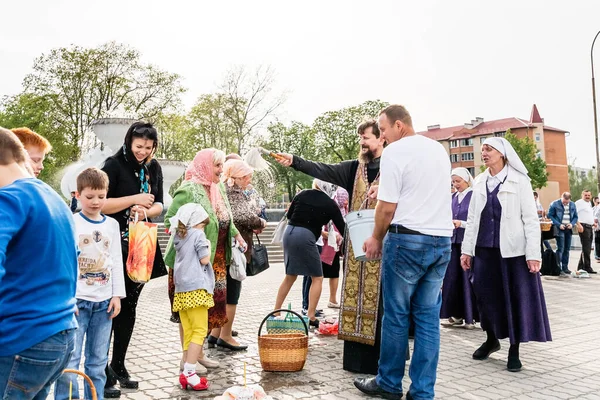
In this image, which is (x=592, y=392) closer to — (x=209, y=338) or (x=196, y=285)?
(x=196, y=285)

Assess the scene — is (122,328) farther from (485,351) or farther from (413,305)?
(485,351)

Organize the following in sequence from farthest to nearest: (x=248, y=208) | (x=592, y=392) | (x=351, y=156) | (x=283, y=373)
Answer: (x=351, y=156)
(x=248, y=208)
(x=283, y=373)
(x=592, y=392)

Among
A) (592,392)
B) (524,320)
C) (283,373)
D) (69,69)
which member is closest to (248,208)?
(283,373)

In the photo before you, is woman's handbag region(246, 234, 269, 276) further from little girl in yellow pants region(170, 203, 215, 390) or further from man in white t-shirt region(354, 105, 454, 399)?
man in white t-shirt region(354, 105, 454, 399)

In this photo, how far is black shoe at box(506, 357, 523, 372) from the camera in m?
5.31

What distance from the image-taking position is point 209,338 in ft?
20.8

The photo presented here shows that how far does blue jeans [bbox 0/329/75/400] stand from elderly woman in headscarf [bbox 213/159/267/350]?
3.81 metres

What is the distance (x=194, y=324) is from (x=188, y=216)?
3.04 ft

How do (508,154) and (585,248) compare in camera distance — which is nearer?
(508,154)

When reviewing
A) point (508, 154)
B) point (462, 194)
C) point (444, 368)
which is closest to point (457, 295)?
point (462, 194)

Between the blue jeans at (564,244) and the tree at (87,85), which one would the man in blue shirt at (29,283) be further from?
the tree at (87,85)

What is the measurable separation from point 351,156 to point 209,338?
5152 cm

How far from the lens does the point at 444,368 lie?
5.38 m

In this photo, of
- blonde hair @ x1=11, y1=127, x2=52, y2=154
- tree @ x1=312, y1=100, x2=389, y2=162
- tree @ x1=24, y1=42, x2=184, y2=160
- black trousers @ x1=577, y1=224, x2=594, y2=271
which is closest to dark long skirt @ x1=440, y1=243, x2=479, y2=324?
blonde hair @ x1=11, y1=127, x2=52, y2=154
